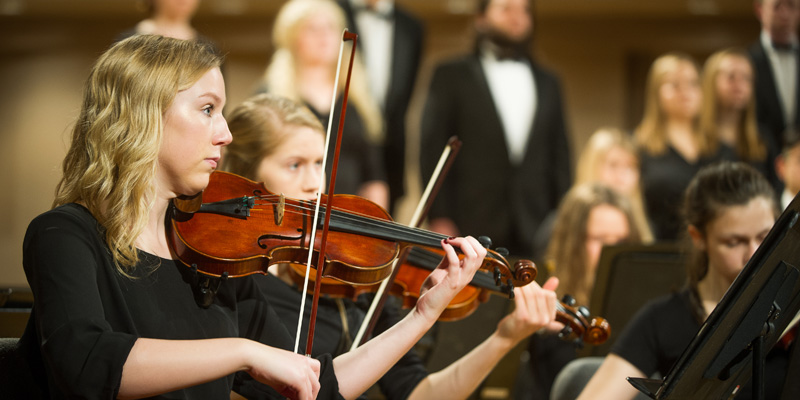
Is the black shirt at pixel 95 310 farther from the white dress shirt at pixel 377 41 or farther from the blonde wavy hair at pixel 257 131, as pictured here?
the white dress shirt at pixel 377 41

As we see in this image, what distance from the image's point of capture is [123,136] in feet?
4.19

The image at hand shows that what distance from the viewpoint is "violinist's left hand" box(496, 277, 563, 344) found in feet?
5.59

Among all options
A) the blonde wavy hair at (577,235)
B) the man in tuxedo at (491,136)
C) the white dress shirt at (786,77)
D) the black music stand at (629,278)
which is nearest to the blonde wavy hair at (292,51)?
the man in tuxedo at (491,136)

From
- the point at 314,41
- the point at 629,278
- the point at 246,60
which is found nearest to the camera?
the point at 629,278

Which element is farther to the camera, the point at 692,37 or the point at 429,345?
the point at 692,37

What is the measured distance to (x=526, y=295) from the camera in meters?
1.71

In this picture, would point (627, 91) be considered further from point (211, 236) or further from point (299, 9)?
point (211, 236)

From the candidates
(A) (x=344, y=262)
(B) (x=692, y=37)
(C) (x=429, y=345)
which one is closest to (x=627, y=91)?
(B) (x=692, y=37)

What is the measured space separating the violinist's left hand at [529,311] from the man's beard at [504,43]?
2482 mm

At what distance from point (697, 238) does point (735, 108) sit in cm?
245

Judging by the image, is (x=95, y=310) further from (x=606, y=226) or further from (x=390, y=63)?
(x=390, y=63)

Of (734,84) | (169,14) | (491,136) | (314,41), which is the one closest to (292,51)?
(314,41)

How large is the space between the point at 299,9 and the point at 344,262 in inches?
85.7

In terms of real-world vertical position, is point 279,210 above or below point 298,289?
above
